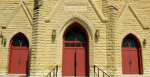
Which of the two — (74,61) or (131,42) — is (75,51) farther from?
(131,42)

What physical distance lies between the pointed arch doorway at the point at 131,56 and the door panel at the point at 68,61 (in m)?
3.23

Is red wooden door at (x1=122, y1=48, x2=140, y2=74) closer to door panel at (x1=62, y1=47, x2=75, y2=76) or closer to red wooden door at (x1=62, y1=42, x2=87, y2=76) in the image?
red wooden door at (x1=62, y1=42, x2=87, y2=76)

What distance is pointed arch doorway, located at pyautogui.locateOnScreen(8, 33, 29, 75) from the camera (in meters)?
16.1

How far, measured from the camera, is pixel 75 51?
51.8 feet

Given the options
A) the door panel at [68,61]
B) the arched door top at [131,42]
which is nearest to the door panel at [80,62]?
the door panel at [68,61]

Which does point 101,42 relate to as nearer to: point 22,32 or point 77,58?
point 77,58

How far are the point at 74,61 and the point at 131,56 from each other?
373 cm

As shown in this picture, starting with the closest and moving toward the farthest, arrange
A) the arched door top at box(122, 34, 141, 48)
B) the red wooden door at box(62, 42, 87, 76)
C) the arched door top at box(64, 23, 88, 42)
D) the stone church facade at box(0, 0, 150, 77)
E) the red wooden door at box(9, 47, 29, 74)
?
A: the stone church facade at box(0, 0, 150, 77)
the red wooden door at box(62, 42, 87, 76)
the arched door top at box(64, 23, 88, 42)
the red wooden door at box(9, 47, 29, 74)
the arched door top at box(122, 34, 141, 48)

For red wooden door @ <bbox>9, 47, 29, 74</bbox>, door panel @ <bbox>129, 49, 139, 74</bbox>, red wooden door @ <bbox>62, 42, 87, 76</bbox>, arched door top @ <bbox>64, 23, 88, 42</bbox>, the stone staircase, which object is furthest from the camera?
door panel @ <bbox>129, 49, 139, 74</bbox>

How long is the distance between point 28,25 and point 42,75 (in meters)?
3.59

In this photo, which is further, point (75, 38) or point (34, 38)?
point (75, 38)

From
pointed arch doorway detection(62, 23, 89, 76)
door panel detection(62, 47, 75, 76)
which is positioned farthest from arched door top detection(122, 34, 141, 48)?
door panel detection(62, 47, 75, 76)

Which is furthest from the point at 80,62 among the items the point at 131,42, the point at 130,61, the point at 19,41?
the point at 19,41

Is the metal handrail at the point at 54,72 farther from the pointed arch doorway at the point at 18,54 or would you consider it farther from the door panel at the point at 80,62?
the pointed arch doorway at the point at 18,54
